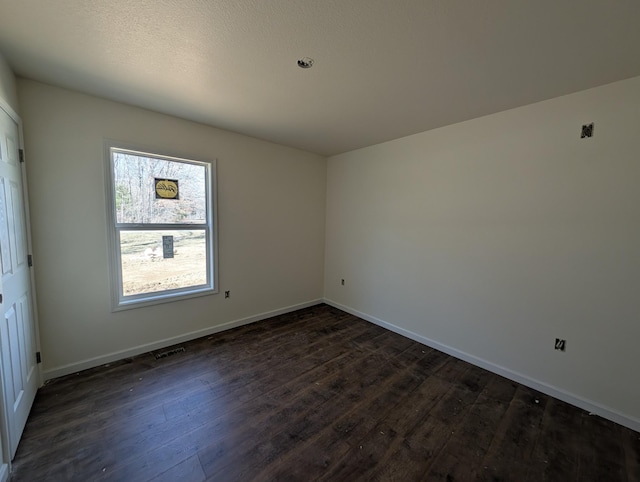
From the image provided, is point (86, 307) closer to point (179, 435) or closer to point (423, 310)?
point (179, 435)

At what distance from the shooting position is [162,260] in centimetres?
283

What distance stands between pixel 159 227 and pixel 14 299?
1.23 metres

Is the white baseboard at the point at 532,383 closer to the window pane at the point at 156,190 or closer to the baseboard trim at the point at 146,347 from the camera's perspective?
the baseboard trim at the point at 146,347

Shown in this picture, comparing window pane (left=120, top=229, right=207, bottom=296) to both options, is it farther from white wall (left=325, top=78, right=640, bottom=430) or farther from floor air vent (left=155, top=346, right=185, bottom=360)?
white wall (left=325, top=78, right=640, bottom=430)

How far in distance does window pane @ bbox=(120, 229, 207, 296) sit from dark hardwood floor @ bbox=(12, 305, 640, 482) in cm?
77

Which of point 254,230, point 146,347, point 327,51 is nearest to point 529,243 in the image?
point 327,51

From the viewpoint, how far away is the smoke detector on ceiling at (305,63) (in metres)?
1.70

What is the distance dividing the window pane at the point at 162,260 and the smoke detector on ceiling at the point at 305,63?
2.19 m

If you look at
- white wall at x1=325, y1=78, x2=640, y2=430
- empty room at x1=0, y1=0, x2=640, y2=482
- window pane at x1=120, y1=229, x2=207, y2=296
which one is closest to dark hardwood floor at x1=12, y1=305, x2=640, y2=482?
empty room at x1=0, y1=0, x2=640, y2=482

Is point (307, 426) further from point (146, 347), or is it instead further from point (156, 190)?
point (156, 190)

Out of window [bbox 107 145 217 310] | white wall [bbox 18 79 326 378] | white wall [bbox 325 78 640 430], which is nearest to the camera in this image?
white wall [bbox 325 78 640 430]

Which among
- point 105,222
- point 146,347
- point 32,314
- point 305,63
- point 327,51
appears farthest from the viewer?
point 146,347

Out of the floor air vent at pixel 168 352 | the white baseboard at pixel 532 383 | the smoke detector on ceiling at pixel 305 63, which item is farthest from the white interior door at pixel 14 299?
the white baseboard at pixel 532 383

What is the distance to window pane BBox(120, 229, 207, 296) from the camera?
2605mm
